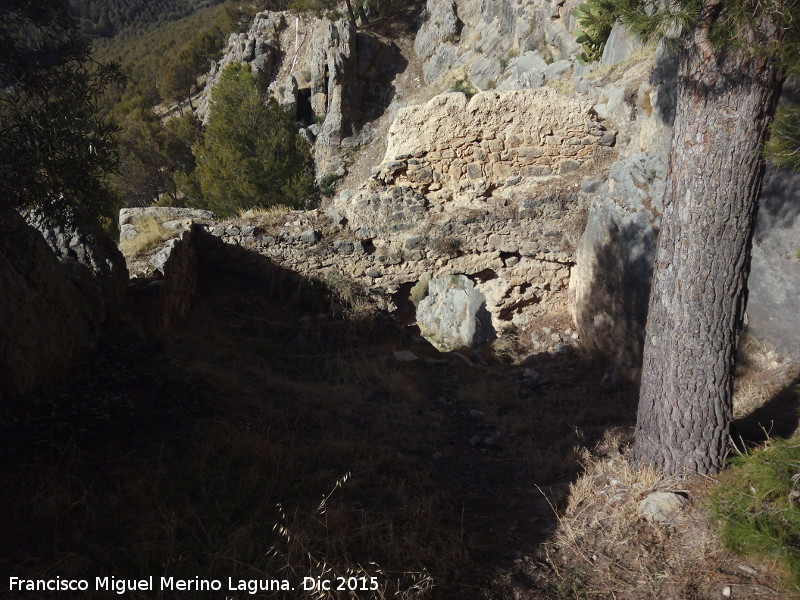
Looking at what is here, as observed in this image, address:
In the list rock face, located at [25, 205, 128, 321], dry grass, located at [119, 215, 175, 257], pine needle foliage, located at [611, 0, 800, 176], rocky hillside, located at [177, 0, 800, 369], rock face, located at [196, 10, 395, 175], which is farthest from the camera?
rock face, located at [196, 10, 395, 175]

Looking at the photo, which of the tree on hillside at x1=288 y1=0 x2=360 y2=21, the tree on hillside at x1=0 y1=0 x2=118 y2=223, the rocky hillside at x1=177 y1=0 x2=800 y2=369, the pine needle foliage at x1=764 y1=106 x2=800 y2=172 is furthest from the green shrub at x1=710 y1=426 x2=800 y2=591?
the tree on hillside at x1=288 y1=0 x2=360 y2=21

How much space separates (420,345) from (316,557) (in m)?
5.45

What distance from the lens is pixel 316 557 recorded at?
290 cm

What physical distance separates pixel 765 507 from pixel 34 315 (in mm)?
5211

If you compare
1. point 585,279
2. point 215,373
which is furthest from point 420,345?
point 215,373

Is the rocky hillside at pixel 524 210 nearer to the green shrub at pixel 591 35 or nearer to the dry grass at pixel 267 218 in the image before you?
the dry grass at pixel 267 218

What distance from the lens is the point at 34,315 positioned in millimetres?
4086

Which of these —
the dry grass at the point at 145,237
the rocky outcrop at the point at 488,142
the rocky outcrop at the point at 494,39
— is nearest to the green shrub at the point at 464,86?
the rocky outcrop at the point at 494,39

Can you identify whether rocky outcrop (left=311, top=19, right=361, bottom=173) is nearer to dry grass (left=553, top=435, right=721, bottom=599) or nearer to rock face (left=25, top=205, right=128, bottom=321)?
rock face (left=25, top=205, right=128, bottom=321)

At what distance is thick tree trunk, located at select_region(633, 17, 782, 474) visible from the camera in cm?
304

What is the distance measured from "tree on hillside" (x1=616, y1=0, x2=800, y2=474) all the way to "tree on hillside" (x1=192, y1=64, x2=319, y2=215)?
14.3 m

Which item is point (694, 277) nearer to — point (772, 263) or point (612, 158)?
point (772, 263)

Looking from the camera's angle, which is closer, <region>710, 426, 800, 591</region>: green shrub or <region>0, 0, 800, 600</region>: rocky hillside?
<region>710, 426, 800, 591</region>: green shrub

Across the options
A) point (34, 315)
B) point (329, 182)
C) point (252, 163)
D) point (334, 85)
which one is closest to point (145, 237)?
point (34, 315)
